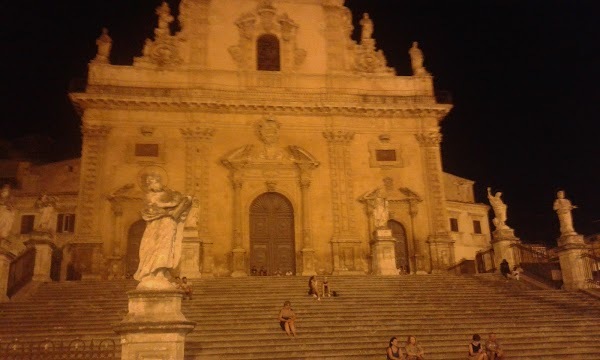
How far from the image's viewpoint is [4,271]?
16969mm

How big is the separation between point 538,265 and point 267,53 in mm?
15208

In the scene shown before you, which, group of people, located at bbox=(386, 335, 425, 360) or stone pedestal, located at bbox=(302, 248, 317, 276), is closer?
group of people, located at bbox=(386, 335, 425, 360)

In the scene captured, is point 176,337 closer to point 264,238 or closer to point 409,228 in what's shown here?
point 264,238

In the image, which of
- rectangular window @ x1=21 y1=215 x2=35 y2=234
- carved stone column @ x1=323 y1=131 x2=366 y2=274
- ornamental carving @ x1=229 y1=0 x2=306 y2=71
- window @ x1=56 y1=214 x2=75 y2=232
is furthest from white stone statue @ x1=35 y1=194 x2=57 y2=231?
rectangular window @ x1=21 y1=215 x2=35 y2=234

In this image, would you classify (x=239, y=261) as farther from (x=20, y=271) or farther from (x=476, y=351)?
(x=476, y=351)

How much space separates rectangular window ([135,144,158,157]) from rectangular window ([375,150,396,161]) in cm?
991

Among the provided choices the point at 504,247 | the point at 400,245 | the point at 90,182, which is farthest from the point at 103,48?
the point at 504,247

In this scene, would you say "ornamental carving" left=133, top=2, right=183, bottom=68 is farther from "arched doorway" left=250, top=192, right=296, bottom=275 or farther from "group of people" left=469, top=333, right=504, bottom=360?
"group of people" left=469, top=333, right=504, bottom=360

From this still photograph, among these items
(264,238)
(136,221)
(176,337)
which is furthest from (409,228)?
(176,337)

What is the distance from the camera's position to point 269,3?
2781 cm

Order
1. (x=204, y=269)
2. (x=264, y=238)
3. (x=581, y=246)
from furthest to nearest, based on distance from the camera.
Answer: (x=264, y=238) < (x=204, y=269) < (x=581, y=246)

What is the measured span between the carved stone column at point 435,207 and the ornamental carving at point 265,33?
7075 millimetres

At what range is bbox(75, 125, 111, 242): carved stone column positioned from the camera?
23.4 m

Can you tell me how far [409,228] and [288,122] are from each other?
723 cm
